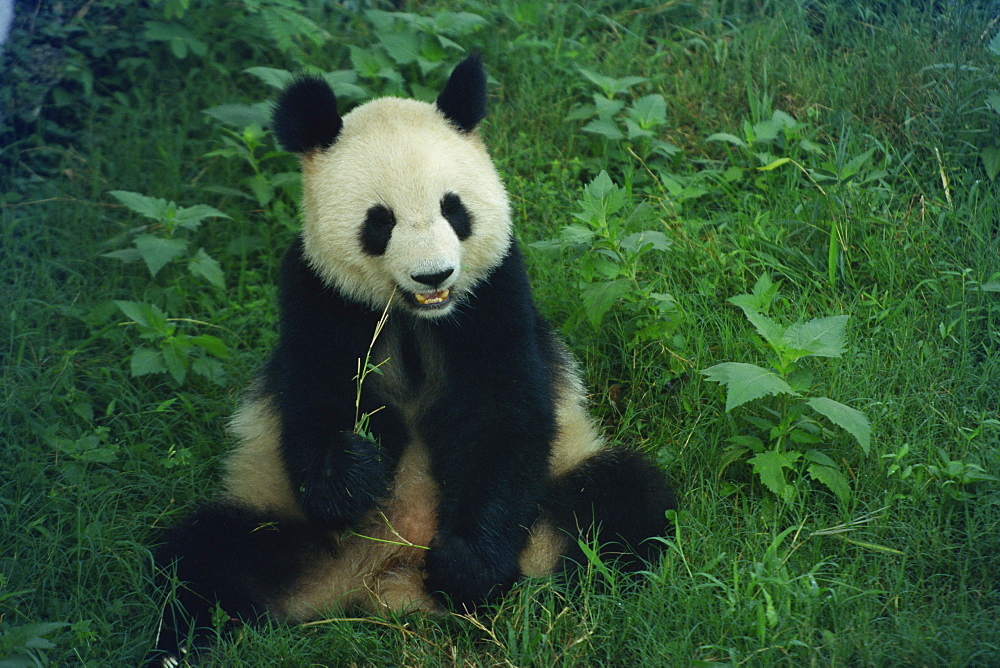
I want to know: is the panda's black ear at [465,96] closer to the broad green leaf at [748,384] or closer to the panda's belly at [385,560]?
the panda's belly at [385,560]

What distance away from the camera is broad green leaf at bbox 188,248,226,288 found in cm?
472

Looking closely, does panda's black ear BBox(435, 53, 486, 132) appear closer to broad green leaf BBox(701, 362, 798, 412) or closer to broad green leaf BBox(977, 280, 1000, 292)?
broad green leaf BBox(701, 362, 798, 412)

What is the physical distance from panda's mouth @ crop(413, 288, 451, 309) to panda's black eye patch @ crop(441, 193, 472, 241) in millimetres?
230

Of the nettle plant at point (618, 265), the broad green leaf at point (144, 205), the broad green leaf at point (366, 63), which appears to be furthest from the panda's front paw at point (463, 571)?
the broad green leaf at point (366, 63)

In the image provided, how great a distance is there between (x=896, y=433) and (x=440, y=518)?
182 centimetres

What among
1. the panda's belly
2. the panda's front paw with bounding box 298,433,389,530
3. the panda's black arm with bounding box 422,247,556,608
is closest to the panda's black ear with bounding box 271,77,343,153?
the panda's black arm with bounding box 422,247,556,608

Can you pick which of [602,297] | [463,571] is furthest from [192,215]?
[463,571]

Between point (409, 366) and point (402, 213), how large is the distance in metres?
0.65

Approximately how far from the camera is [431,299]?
3213mm

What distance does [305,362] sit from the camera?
3.35 metres

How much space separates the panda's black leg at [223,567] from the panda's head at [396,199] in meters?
0.93

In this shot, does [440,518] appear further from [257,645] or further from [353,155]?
[353,155]

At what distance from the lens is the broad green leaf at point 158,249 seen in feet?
14.8

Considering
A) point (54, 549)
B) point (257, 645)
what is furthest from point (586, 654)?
point (54, 549)
